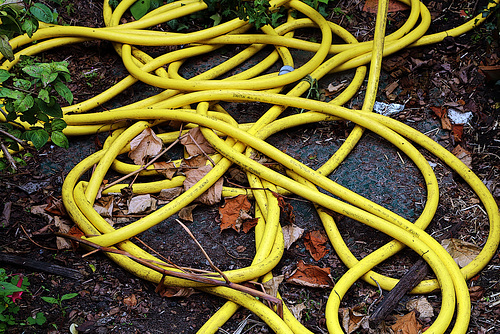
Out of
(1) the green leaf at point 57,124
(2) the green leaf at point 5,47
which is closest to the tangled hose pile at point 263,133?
(1) the green leaf at point 57,124

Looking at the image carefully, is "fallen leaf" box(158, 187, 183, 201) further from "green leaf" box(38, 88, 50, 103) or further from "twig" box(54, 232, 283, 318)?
"green leaf" box(38, 88, 50, 103)

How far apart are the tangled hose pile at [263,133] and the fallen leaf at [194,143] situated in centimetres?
7

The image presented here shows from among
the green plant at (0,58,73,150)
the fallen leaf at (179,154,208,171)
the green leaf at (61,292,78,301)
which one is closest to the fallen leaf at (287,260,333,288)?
the fallen leaf at (179,154,208,171)

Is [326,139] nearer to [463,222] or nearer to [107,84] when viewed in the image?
[463,222]

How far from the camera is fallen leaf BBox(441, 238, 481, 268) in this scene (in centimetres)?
231

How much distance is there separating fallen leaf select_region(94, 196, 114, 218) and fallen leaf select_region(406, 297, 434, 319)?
183cm

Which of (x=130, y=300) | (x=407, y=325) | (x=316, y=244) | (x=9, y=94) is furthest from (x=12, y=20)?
(x=407, y=325)

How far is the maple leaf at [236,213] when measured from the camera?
2521 millimetres

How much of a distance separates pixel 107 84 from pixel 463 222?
111 inches

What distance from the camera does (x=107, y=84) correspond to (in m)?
3.34

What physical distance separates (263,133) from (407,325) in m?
1.44

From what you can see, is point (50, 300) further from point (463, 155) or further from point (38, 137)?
point (463, 155)

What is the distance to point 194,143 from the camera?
111 inches

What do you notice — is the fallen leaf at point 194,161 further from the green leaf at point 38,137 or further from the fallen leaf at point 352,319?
the fallen leaf at point 352,319
